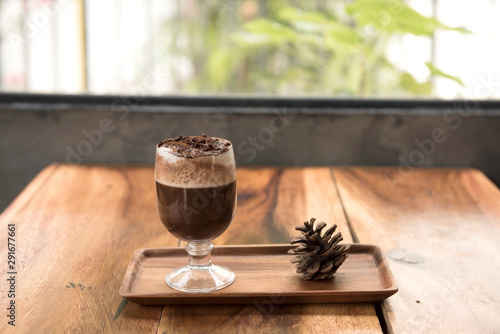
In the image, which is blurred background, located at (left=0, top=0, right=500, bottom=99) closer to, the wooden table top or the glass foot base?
the wooden table top

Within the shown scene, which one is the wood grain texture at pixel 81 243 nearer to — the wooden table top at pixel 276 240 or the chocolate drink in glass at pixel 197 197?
the wooden table top at pixel 276 240

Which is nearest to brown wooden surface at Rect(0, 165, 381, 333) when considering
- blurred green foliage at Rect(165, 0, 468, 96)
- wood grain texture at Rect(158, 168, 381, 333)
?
wood grain texture at Rect(158, 168, 381, 333)

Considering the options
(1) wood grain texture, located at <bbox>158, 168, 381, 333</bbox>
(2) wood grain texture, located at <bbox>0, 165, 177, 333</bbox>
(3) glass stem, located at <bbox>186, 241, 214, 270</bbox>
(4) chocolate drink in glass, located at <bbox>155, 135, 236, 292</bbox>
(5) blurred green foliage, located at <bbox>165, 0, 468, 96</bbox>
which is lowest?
(2) wood grain texture, located at <bbox>0, 165, 177, 333</bbox>

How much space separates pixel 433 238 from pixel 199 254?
48 cm

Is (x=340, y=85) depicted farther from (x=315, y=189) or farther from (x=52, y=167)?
(x=52, y=167)

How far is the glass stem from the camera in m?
0.89

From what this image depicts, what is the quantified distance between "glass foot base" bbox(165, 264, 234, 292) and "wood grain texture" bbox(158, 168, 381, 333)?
0.04m

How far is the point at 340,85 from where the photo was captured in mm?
1900

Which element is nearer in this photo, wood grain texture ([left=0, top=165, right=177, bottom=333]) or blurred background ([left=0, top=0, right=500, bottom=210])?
wood grain texture ([left=0, top=165, right=177, bottom=333])

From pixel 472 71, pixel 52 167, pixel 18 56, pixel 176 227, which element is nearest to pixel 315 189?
pixel 176 227

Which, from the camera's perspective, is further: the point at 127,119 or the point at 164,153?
the point at 127,119

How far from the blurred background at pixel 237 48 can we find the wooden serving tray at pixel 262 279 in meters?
0.98

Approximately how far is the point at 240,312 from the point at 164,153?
252mm

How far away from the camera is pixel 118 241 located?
107 centimetres
